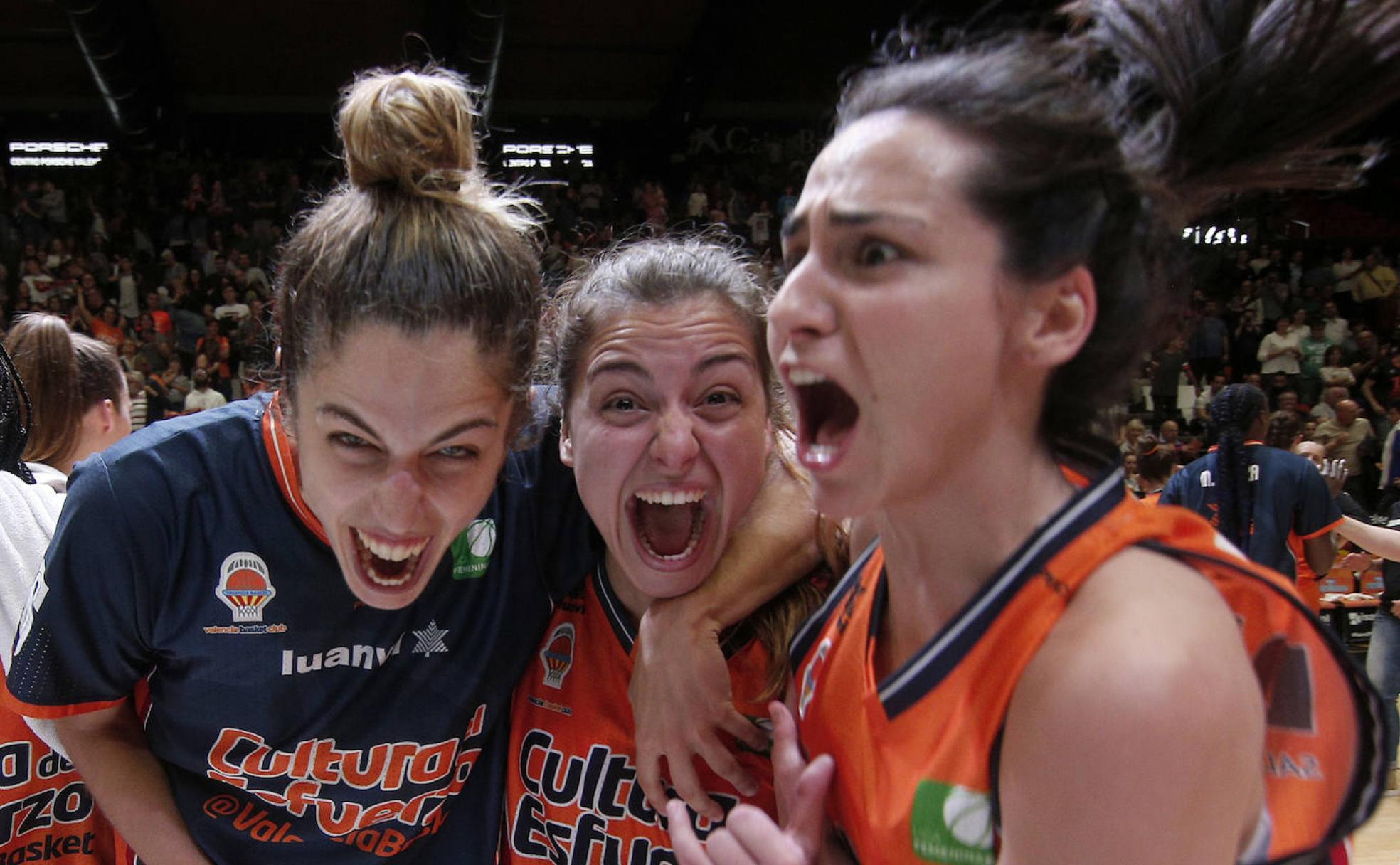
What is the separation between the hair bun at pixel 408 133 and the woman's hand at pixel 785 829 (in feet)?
3.23

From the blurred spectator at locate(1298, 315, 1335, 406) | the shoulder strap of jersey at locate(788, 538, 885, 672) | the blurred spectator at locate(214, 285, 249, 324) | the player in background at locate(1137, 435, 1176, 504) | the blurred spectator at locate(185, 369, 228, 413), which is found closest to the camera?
the shoulder strap of jersey at locate(788, 538, 885, 672)

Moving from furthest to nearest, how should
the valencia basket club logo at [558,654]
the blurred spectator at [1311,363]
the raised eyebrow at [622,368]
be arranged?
the blurred spectator at [1311,363] → the valencia basket club logo at [558,654] → the raised eyebrow at [622,368]

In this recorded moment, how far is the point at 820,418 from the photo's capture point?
1309 mm

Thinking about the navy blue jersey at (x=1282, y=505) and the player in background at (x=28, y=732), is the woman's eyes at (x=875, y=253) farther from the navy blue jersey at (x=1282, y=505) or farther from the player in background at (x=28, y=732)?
the navy blue jersey at (x=1282, y=505)

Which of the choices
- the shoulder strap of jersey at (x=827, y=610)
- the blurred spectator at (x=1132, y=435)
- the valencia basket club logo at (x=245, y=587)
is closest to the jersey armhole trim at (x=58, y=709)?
the valencia basket club logo at (x=245, y=587)

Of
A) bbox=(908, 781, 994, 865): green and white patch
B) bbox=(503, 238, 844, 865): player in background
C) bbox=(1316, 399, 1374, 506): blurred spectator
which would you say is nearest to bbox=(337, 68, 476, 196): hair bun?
bbox=(503, 238, 844, 865): player in background

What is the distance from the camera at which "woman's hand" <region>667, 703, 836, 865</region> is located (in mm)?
1260

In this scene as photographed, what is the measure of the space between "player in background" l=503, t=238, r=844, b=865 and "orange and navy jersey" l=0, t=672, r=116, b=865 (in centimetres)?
86

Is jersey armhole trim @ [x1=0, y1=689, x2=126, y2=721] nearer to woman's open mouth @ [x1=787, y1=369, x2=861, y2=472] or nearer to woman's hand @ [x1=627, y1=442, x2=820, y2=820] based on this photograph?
woman's hand @ [x1=627, y1=442, x2=820, y2=820]

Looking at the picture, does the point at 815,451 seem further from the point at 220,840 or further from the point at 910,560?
the point at 220,840

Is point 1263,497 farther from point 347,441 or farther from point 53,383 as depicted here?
point 53,383

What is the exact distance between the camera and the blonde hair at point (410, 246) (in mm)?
1604

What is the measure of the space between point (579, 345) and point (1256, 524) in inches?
153

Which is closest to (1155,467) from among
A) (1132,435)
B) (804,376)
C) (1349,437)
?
(1132,435)
